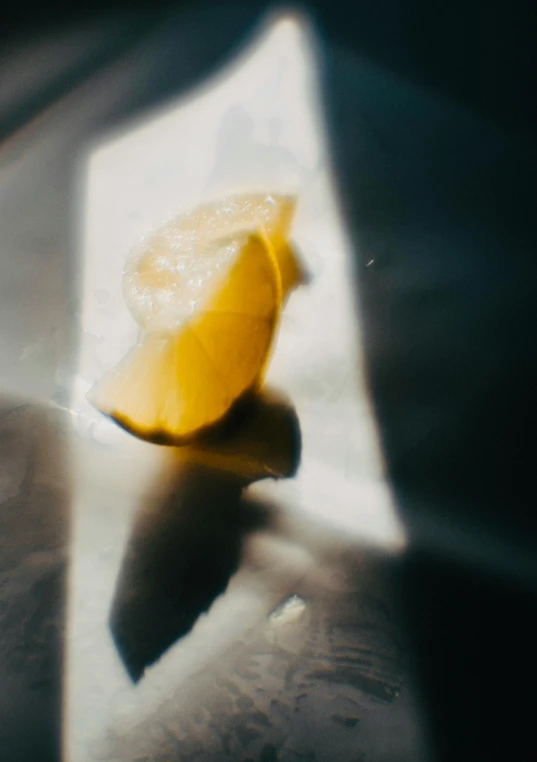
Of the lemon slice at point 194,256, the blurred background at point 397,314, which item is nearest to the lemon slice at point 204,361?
the lemon slice at point 194,256

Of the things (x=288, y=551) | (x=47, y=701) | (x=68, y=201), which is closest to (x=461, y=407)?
(x=288, y=551)

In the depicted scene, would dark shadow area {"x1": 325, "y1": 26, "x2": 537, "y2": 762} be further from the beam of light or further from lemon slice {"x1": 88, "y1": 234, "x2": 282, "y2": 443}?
lemon slice {"x1": 88, "y1": 234, "x2": 282, "y2": 443}

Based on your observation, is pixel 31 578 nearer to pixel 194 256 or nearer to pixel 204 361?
pixel 204 361

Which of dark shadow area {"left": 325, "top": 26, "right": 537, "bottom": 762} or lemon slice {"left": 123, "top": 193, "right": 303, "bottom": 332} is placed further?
lemon slice {"left": 123, "top": 193, "right": 303, "bottom": 332}

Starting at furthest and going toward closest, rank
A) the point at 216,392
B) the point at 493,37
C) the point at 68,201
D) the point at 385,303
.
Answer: the point at 493,37 → the point at 68,201 → the point at 385,303 → the point at 216,392

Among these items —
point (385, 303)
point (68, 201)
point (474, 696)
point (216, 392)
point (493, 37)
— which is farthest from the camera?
point (493, 37)

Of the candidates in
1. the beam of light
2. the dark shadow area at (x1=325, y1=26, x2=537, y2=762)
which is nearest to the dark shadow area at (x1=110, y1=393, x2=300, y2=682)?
the beam of light

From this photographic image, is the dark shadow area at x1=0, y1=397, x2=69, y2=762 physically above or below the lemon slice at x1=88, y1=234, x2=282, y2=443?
below

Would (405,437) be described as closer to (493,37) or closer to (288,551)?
(288,551)
